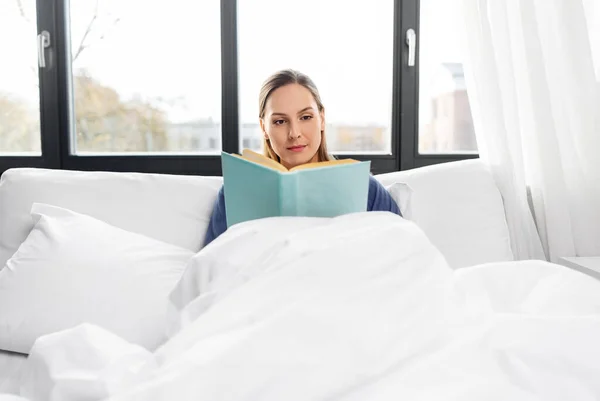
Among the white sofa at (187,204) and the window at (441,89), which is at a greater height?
the window at (441,89)

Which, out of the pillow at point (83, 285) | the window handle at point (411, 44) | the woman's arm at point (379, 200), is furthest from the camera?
the window handle at point (411, 44)

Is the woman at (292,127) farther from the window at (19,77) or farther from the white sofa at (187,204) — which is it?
the window at (19,77)

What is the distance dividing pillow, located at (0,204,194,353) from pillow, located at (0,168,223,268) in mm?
171

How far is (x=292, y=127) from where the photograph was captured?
1.60 m

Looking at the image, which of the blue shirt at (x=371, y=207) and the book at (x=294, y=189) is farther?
the blue shirt at (x=371, y=207)

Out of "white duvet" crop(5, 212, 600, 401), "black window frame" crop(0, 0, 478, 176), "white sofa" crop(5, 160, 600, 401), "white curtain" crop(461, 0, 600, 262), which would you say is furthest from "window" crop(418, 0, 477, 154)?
"white duvet" crop(5, 212, 600, 401)

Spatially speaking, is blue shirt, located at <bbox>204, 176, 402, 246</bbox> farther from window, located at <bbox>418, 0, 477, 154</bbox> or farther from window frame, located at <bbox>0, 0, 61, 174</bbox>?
window frame, located at <bbox>0, 0, 61, 174</bbox>

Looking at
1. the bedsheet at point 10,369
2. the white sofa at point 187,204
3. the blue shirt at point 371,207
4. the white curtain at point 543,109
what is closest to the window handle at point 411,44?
the white curtain at point 543,109

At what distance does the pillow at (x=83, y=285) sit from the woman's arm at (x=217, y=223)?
0.50 ft

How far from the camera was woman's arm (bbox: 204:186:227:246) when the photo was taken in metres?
1.58

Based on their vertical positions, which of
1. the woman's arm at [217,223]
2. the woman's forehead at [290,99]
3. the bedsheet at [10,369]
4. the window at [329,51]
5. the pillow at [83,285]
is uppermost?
the window at [329,51]

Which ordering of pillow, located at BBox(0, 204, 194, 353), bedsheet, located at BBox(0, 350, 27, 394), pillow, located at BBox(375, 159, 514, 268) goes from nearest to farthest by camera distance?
bedsheet, located at BBox(0, 350, 27, 394), pillow, located at BBox(0, 204, 194, 353), pillow, located at BBox(375, 159, 514, 268)

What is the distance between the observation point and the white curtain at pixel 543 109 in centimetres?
183

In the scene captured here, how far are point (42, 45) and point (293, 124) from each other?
112 centimetres
